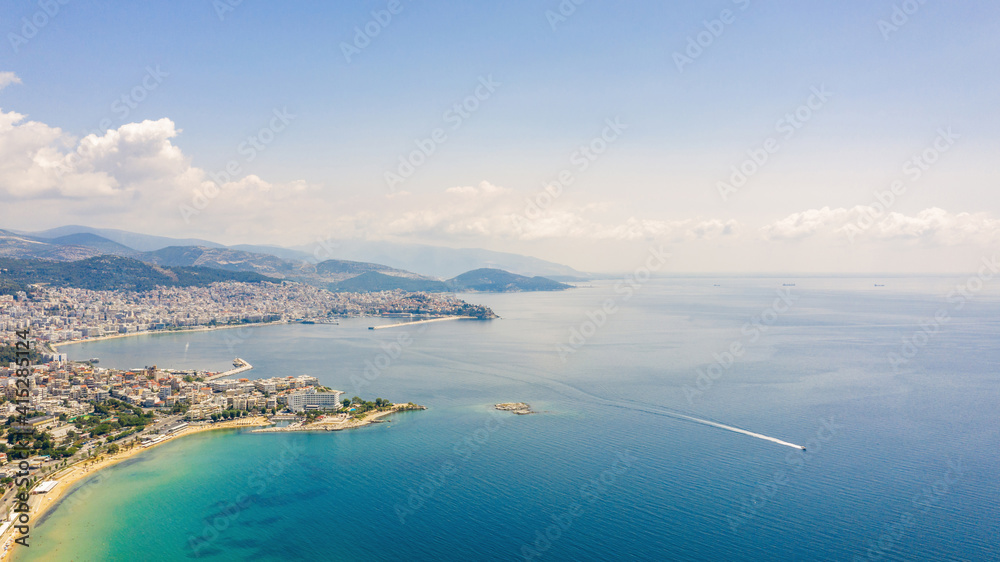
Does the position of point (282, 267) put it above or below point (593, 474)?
above

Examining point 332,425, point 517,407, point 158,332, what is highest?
point 517,407

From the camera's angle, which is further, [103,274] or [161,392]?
[103,274]

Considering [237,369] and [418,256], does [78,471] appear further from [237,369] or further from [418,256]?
[418,256]

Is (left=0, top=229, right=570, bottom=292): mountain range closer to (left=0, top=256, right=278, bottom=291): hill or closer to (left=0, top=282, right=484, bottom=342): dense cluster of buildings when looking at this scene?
(left=0, top=256, right=278, bottom=291): hill

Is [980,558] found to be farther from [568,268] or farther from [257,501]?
[568,268]

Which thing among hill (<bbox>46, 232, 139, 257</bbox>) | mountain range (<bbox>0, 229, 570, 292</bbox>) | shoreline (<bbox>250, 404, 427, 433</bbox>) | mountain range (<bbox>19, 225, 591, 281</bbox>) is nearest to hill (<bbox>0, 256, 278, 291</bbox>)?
mountain range (<bbox>0, 229, 570, 292</bbox>)

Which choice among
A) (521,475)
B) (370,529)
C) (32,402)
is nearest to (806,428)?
(521,475)

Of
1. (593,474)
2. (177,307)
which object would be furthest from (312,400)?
(177,307)

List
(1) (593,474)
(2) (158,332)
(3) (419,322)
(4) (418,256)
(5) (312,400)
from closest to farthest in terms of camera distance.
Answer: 1. (1) (593,474)
2. (5) (312,400)
3. (2) (158,332)
4. (3) (419,322)
5. (4) (418,256)
